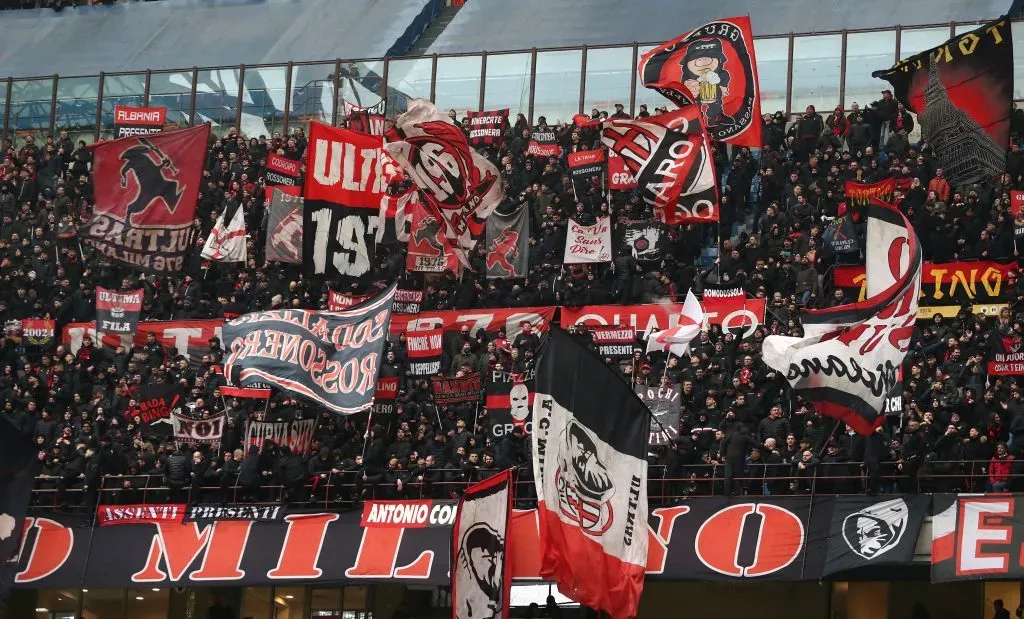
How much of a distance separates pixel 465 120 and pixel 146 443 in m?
12.5

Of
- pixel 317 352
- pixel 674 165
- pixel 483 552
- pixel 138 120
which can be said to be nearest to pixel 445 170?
pixel 674 165

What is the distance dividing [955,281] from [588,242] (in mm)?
7516

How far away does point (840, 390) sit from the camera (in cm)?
2677

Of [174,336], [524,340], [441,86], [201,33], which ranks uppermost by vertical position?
[201,33]

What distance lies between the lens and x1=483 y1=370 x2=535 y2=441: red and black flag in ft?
110

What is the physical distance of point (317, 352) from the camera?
3222cm

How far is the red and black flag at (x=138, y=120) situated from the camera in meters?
46.2

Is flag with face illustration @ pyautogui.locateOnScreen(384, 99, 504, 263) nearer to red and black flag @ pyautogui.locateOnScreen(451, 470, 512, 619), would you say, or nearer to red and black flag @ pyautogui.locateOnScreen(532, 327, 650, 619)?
red and black flag @ pyautogui.locateOnScreen(451, 470, 512, 619)

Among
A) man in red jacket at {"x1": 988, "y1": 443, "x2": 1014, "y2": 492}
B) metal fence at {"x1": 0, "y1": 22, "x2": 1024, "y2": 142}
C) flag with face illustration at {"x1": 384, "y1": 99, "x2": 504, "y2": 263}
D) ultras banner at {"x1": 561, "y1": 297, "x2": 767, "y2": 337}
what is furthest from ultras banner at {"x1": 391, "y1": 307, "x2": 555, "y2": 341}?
man in red jacket at {"x1": 988, "y1": 443, "x2": 1014, "y2": 492}

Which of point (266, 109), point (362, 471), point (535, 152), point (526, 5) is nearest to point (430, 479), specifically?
point (362, 471)

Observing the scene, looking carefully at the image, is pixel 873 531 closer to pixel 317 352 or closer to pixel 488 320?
pixel 317 352

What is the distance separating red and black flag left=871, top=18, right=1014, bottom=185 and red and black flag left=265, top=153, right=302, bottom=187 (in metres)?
15.2

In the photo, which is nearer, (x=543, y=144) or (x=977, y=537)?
(x=977, y=537)

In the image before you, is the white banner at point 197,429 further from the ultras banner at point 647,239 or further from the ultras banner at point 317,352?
the ultras banner at point 647,239
